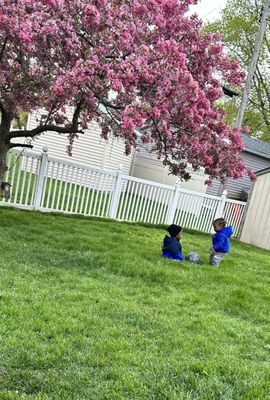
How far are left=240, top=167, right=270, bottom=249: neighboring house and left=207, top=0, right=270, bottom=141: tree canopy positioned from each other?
33.0 ft

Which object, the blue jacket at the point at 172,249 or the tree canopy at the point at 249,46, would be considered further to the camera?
the tree canopy at the point at 249,46

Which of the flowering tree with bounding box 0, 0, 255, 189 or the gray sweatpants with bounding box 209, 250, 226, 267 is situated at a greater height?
the flowering tree with bounding box 0, 0, 255, 189

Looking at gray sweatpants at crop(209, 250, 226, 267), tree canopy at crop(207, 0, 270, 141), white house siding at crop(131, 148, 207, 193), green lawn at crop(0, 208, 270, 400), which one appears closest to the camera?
green lawn at crop(0, 208, 270, 400)

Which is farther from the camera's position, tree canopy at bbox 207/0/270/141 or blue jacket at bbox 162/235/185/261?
tree canopy at bbox 207/0/270/141

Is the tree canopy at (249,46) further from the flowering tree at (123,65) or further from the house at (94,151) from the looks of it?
the flowering tree at (123,65)

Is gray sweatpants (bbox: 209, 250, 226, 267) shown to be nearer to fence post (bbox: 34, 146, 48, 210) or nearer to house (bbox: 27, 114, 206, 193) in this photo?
fence post (bbox: 34, 146, 48, 210)

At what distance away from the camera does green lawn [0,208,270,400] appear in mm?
2682

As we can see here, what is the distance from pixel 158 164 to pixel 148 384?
1504 centimetres

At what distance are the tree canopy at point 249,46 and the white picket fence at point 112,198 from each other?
1090cm

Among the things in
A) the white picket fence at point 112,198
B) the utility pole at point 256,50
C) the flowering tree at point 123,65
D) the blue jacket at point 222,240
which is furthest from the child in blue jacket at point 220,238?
the utility pole at point 256,50

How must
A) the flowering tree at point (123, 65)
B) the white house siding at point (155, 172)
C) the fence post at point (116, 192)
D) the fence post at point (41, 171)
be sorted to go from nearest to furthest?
the flowering tree at point (123, 65)
the fence post at point (41, 171)
the fence post at point (116, 192)
the white house siding at point (155, 172)

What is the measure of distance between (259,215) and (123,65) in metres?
7.70

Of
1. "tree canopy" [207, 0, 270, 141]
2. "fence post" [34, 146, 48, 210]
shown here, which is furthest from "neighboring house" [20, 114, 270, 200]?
"tree canopy" [207, 0, 270, 141]

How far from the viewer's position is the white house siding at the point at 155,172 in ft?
52.3
